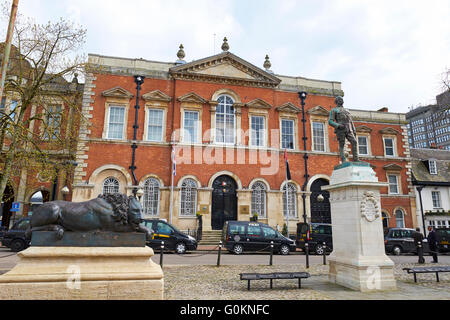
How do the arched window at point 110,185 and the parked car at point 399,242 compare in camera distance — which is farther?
the arched window at point 110,185

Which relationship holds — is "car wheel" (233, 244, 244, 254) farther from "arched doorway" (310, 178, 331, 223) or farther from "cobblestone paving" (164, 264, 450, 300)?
"arched doorway" (310, 178, 331, 223)

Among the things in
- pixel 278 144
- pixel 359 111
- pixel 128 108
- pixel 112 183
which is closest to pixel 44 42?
pixel 128 108

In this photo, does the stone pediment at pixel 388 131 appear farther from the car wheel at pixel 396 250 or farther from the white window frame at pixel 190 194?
the white window frame at pixel 190 194

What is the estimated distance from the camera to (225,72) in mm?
24078

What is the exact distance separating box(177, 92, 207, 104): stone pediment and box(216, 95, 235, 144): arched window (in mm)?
1558

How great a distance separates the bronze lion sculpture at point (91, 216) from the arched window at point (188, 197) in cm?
1637

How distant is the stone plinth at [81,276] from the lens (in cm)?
465

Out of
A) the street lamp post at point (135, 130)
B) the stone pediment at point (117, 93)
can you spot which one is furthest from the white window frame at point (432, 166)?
the stone pediment at point (117, 93)

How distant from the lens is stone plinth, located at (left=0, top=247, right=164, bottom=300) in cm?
465

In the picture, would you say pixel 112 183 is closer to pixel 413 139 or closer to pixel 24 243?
pixel 24 243

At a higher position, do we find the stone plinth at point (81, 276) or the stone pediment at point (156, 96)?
the stone pediment at point (156, 96)

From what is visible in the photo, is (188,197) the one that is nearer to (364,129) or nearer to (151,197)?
(151,197)

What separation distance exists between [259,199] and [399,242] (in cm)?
966

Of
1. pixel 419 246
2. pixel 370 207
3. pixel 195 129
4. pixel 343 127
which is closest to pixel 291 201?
pixel 195 129
